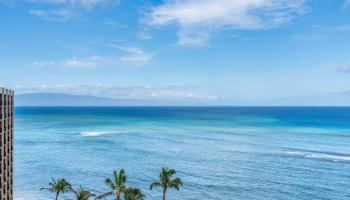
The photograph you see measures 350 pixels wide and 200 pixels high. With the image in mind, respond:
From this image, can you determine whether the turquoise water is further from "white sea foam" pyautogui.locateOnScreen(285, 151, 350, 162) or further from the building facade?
the building facade

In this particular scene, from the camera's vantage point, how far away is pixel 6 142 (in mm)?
67875

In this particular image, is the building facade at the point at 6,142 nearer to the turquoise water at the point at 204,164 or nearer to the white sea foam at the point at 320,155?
the turquoise water at the point at 204,164

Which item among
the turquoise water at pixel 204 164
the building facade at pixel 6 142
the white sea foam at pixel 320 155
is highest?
the building facade at pixel 6 142

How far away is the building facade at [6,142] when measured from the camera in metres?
64.8

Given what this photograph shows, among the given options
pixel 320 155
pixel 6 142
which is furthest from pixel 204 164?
pixel 6 142

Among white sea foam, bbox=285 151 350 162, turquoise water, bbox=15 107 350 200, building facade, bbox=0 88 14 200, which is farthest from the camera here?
white sea foam, bbox=285 151 350 162

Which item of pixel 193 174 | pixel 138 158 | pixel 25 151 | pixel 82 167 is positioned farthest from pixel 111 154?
pixel 193 174

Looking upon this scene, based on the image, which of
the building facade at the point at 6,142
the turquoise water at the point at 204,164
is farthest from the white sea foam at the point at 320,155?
the building facade at the point at 6,142

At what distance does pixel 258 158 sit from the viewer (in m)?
120

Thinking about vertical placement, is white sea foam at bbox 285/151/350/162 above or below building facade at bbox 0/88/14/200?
below

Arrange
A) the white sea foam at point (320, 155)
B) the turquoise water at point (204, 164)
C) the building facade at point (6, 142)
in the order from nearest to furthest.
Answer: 1. the building facade at point (6, 142)
2. the turquoise water at point (204, 164)
3. the white sea foam at point (320, 155)

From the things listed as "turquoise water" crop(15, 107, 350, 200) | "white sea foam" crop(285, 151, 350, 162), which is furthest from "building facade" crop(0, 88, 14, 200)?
"white sea foam" crop(285, 151, 350, 162)

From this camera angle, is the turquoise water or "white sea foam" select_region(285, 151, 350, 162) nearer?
the turquoise water

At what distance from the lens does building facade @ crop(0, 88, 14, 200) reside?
6481 centimetres
